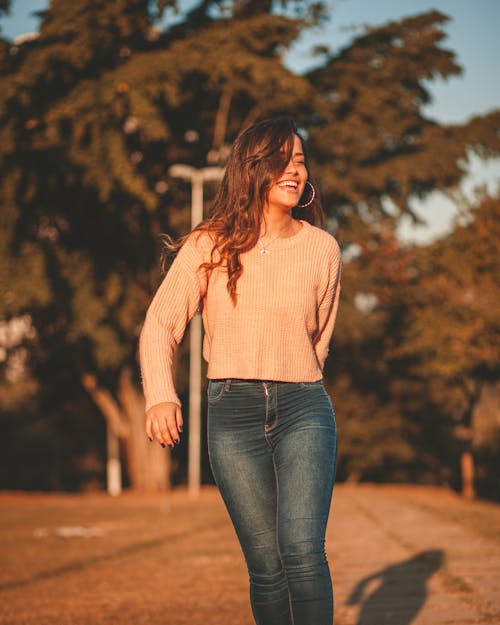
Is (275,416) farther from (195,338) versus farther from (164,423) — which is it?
(195,338)

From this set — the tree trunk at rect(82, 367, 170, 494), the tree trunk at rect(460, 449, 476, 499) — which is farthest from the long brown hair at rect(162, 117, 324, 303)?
the tree trunk at rect(82, 367, 170, 494)

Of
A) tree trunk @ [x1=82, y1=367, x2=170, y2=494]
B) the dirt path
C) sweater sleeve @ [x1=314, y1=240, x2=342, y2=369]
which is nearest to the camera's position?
sweater sleeve @ [x1=314, y1=240, x2=342, y2=369]

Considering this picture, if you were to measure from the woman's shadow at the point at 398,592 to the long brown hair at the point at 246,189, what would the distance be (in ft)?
7.60

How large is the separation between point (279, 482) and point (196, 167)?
636 inches

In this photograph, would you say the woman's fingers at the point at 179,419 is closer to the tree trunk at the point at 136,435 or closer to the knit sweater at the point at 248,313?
the knit sweater at the point at 248,313

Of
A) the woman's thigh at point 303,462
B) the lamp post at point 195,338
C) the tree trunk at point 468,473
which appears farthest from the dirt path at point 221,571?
the tree trunk at point 468,473

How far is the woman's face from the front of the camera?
326cm

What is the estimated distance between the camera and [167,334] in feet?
10.3

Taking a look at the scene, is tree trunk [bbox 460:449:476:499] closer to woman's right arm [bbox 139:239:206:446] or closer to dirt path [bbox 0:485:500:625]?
dirt path [bbox 0:485:500:625]

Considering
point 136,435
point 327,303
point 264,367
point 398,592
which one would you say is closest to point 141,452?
point 136,435

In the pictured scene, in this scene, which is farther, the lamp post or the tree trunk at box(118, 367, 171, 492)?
the tree trunk at box(118, 367, 171, 492)

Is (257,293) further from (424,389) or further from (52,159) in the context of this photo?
(424,389)

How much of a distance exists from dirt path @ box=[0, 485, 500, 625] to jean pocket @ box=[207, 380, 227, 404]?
6.75 ft

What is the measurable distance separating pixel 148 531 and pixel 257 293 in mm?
8922
